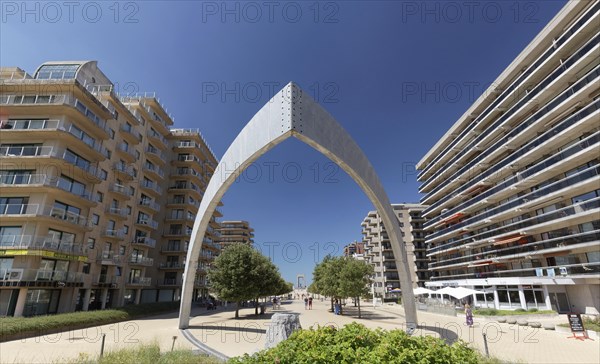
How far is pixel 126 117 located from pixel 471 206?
163 ft

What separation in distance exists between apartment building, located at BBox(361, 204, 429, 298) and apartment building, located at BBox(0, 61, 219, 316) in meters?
45.8

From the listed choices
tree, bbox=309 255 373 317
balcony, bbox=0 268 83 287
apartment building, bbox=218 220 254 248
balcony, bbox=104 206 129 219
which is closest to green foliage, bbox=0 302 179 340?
balcony, bbox=0 268 83 287

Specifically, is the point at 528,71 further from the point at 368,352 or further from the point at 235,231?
the point at 235,231

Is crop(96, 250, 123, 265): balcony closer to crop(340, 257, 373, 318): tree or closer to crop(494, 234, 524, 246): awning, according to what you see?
crop(340, 257, 373, 318): tree

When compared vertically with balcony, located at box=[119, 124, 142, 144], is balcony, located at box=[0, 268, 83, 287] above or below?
below

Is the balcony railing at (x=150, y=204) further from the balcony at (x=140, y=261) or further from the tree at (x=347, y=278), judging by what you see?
the tree at (x=347, y=278)

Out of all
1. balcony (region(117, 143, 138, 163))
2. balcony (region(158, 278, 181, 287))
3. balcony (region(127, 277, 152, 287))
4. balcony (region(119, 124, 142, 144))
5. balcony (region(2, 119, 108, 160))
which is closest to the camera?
balcony (region(2, 119, 108, 160))

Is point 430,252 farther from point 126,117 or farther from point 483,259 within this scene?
point 126,117

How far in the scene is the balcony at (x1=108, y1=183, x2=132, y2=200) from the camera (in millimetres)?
34625

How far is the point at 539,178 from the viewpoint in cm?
3170

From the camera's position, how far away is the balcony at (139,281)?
37.0 m

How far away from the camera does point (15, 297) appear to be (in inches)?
910

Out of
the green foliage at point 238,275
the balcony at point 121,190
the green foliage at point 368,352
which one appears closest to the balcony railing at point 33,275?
the balcony at point 121,190

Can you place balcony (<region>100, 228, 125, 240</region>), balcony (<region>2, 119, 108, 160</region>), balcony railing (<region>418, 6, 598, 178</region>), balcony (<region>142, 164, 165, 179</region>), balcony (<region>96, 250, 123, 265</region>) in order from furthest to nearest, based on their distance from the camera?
balcony (<region>142, 164, 165, 179</region>)
balcony (<region>100, 228, 125, 240</region>)
balcony (<region>96, 250, 123, 265</region>)
balcony railing (<region>418, 6, 598, 178</region>)
balcony (<region>2, 119, 108, 160</region>)
